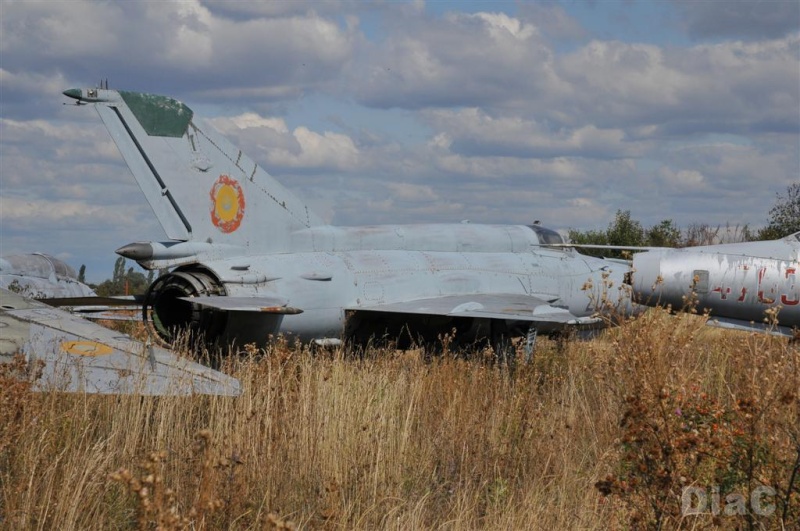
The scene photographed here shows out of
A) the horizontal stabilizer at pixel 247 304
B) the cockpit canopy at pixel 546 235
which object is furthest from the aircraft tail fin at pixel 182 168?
the cockpit canopy at pixel 546 235

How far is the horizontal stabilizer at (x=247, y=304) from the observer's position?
9867 mm

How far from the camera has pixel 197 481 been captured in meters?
5.23

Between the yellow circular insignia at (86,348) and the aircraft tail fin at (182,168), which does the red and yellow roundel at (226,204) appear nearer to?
the aircraft tail fin at (182,168)

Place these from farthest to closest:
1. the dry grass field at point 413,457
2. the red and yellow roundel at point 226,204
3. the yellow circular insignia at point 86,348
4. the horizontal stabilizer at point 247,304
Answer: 1. the red and yellow roundel at point 226,204
2. the horizontal stabilizer at point 247,304
3. the yellow circular insignia at point 86,348
4. the dry grass field at point 413,457

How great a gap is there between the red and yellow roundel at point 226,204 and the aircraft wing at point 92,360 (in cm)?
380

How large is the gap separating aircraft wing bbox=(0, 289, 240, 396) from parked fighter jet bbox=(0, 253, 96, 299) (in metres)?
10.5

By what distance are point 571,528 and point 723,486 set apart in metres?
0.88

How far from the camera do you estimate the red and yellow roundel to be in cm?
1135

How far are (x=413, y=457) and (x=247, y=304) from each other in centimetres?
414

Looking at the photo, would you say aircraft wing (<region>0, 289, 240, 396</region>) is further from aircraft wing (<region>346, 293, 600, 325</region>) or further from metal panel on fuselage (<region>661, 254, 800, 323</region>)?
metal panel on fuselage (<region>661, 254, 800, 323</region>)

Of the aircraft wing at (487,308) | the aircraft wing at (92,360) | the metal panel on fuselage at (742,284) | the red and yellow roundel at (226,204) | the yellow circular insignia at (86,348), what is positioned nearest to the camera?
the aircraft wing at (92,360)

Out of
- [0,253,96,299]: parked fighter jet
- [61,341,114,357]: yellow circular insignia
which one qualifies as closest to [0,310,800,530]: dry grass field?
[61,341,114,357]: yellow circular insignia

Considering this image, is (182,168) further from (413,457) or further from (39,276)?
(39,276)

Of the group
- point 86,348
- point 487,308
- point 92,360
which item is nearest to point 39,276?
point 487,308
